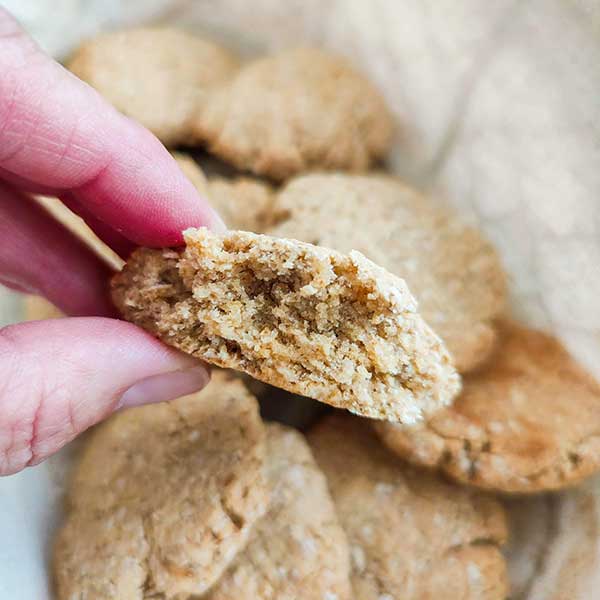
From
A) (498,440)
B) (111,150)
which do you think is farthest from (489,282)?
(111,150)

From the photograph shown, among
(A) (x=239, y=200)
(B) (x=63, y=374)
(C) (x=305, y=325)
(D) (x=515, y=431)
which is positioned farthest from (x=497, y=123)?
(B) (x=63, y=374)

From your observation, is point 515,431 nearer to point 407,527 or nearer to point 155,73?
point 407,527

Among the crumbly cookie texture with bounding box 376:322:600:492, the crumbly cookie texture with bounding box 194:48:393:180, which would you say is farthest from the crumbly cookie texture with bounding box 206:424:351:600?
the crumbly cookie texture with bounding box 194:48:393:180

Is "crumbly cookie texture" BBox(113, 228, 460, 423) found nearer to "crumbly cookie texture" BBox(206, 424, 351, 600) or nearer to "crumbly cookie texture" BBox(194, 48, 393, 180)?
"crumbly cookie texture" BBox(206, 424, 351, 600)

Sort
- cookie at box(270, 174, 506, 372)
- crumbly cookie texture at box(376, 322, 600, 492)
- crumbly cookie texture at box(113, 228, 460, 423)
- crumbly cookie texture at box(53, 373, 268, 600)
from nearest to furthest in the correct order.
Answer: crumbly cookie texture at box(113, 228, 460, 423)
crumbly cookie texture at box(53, 373, 268, 600)
crumbly cookie texture at box(376, 322, 600, 492)
cookie at box(270, 174, 506, 372)

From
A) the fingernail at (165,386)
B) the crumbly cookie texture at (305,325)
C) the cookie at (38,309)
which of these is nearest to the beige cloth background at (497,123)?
the cookie at (38,309)

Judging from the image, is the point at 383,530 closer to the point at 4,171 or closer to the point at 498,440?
the point at 498,440
